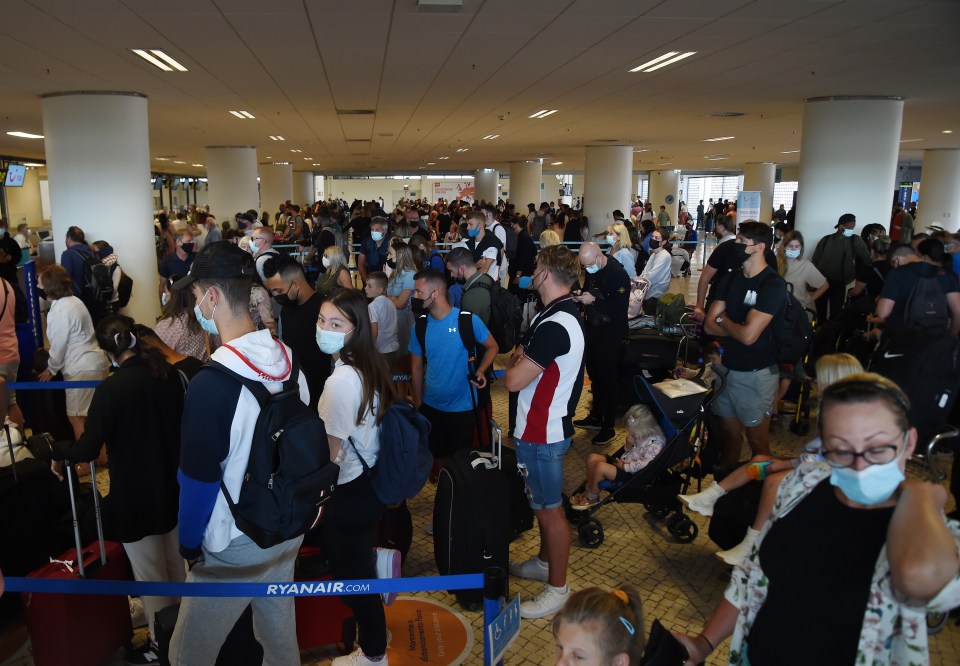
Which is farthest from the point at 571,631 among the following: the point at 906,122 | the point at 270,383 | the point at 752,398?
the point at 906,122

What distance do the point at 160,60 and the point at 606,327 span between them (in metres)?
5.82

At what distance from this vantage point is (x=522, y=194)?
3206 cm

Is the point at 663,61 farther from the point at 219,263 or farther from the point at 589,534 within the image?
the point at 219,263

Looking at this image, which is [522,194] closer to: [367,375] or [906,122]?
[906,122]

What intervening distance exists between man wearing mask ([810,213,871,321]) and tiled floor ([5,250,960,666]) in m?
5.34

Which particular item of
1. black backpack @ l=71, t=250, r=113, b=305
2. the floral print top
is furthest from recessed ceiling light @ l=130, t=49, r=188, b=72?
the floral print top

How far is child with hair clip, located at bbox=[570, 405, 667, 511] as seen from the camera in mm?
4336

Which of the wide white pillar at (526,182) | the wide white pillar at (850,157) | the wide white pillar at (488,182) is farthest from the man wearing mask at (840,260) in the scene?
the wide white pillar at (488,182)

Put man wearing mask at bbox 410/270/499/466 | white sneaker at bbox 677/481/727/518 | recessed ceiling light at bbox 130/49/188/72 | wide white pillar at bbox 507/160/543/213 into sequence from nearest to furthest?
white sneaker at bbox 677/481/727/518 < man wearing mask at bbox 410/270/499/466 < recessed ceiling light at bbox 130/49/188/72 < wide white pillar at bbox 507/160/543/213

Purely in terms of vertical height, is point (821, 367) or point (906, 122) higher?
point (906, 122)

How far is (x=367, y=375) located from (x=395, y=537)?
1437 millimetres

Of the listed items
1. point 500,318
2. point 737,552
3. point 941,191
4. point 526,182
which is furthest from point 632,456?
point 526,182

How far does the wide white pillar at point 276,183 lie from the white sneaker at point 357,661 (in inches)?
1233

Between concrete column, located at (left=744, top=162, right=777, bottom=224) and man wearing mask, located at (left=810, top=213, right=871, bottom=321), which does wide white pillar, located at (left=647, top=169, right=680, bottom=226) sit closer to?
concrete column, located at (left=744, top=162, right=777, bottom=224)
